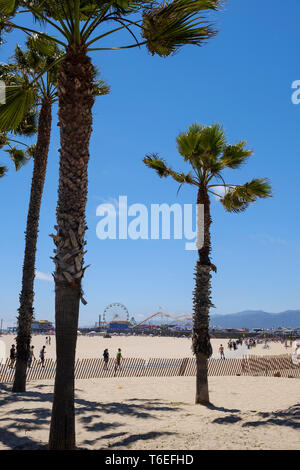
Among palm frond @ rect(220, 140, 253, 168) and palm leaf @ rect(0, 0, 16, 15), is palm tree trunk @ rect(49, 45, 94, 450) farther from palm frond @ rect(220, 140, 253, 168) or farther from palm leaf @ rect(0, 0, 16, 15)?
palm frond @ rect(220, 140, 253, 168)

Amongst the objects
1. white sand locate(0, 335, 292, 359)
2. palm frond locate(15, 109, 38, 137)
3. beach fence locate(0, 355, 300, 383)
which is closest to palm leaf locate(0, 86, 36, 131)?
palm frond locate(15, 109, 38, 137)

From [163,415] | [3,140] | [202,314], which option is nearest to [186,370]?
[202,314]

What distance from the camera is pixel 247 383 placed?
22000 mm

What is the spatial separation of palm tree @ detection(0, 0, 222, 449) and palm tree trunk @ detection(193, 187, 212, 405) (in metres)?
8.56

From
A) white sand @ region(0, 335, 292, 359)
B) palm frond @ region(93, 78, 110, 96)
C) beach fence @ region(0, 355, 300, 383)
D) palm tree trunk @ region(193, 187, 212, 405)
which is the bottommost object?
white sand @ region(0, 335, 292, 359)

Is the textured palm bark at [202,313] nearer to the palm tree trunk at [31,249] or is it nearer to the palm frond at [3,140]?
the palm tree trunk at [31,249]

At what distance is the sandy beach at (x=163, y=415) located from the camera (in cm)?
828

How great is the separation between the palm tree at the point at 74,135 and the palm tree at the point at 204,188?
7.32 m

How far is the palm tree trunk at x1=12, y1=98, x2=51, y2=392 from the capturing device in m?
16.4

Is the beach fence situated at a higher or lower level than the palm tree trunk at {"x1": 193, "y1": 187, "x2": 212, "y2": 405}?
lower

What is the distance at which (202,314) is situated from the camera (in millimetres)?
15367
